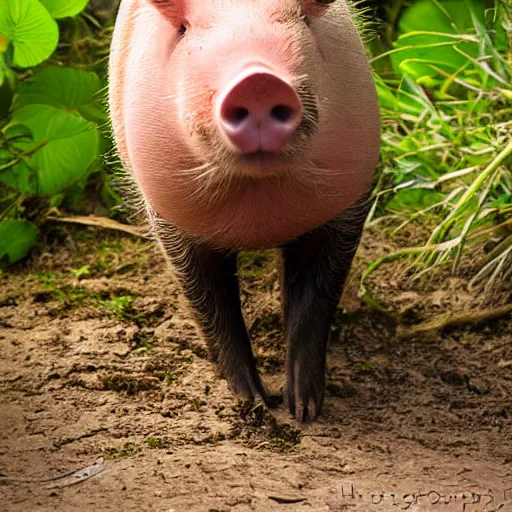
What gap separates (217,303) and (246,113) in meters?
1.24

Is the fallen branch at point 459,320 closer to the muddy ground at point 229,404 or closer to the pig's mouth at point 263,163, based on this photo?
the muddy ground at point 229,404

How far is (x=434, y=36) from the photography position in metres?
4.85

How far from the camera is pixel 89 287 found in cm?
448

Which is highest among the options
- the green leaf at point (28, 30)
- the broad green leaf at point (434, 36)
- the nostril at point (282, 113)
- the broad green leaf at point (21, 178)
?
the nostril at point (282, 113)

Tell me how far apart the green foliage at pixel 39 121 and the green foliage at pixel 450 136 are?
4.57 feet

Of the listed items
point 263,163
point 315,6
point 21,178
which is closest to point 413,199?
point 21,178

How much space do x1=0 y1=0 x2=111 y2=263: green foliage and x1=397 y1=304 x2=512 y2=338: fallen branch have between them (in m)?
1.59

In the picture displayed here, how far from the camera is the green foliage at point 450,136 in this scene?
416 centimetres

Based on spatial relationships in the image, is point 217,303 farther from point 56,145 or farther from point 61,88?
point 61,88

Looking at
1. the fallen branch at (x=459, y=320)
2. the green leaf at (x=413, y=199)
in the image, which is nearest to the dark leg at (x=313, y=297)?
the fallen branch at (x=459, y=320)

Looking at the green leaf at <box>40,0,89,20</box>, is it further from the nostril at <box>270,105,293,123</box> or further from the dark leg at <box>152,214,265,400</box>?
the nostril at <box>270,105,293,123</box>

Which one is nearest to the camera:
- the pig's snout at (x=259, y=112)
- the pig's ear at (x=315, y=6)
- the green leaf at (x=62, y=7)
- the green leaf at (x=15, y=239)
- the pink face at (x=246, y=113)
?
the pig's snout at (x=259, y=112)

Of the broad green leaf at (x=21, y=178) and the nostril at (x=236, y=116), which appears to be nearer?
the nostril at (x=236, y=116)

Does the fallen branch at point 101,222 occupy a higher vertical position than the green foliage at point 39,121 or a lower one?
lower
